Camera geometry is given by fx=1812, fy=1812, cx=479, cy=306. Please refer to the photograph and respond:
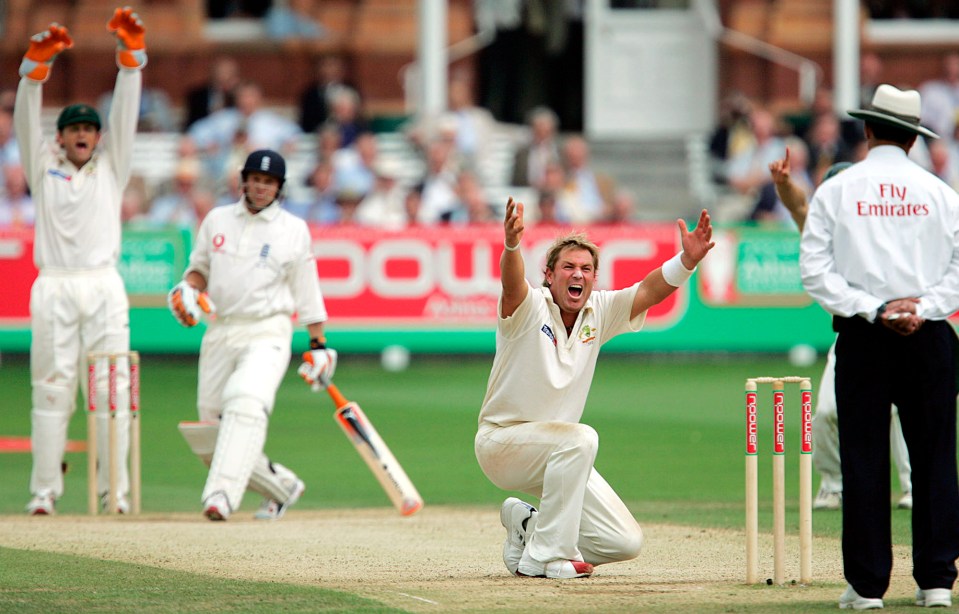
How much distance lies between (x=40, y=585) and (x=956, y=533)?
11.5ft

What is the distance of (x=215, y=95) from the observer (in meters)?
21.4

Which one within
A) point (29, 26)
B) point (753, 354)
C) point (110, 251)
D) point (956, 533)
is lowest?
point (753, 354)

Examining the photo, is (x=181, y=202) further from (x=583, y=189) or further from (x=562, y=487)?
(x=562, y=487)

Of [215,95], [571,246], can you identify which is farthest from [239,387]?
[215,95]

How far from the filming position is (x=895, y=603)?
21.9ft

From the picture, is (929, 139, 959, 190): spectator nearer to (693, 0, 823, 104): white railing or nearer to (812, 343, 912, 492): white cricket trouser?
(693, 0, 823, 104): white railing

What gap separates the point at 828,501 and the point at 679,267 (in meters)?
3.12

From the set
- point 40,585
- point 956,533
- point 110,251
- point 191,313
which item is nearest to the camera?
point 956,533

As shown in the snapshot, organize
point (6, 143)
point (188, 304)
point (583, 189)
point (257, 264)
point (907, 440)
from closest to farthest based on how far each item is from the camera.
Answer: point (907, 440)
point (188, 304)
point (257, 264)
point (583, 189)
point (6, 143)

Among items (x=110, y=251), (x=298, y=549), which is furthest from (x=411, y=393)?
(x=298, y=549)

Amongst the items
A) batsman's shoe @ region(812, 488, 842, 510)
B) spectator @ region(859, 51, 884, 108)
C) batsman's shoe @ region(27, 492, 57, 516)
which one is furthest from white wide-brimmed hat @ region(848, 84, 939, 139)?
spectator @ region(859, 51, 884, 108)

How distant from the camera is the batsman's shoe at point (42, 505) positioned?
395 inches

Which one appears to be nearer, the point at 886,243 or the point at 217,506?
the point at 886,243

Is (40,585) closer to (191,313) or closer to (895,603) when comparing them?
(191,313)
